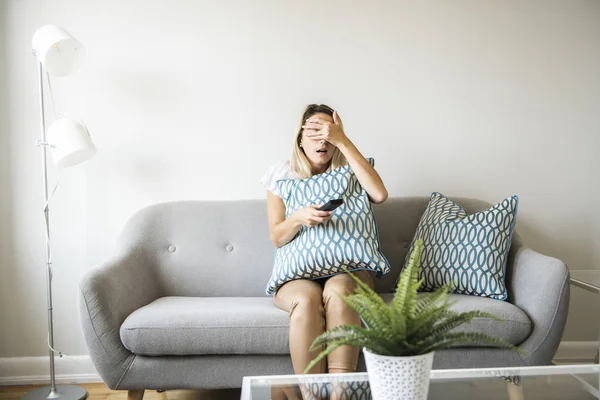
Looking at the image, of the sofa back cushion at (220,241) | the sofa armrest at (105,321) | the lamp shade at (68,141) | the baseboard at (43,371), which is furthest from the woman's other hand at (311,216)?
the baseboard at (43,371)

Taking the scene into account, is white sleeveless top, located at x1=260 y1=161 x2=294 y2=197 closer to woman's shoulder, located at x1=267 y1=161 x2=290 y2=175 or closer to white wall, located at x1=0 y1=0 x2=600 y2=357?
woman's shoulder, located at x1=267 y1=161 x2=290 y2=175

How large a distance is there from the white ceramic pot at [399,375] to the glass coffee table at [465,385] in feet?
0.50

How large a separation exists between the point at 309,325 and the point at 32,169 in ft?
5.30

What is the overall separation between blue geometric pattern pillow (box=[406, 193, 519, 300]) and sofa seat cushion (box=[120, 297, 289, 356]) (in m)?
0.67

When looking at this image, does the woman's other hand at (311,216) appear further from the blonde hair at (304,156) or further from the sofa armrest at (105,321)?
the sofa armrest at (105,321)

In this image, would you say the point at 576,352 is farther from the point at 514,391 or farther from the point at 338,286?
the point at 514,391

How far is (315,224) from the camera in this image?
2062 mm

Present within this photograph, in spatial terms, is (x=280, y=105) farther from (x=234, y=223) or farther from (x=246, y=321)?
(x=246, y=321)

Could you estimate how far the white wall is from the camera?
8.96 ft

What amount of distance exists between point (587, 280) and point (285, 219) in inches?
47.9

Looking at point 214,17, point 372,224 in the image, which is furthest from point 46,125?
point 372,224

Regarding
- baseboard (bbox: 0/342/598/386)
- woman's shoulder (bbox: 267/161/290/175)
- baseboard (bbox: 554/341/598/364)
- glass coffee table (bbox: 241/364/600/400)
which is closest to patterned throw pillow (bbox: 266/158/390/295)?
woman's shoulder (bbox: 267/161/290/175)

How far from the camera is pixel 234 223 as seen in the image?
2.57m

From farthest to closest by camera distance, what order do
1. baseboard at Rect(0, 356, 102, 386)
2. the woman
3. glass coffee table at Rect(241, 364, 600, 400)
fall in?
1. baseboard at Rect(0, 356, 102, 386)
2. the woman
3. glass coffee table at Rect(241, 364, 600, 400)
